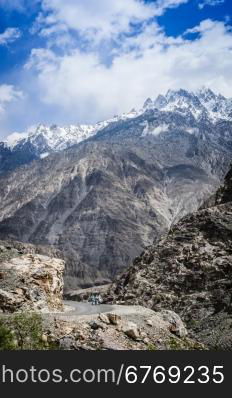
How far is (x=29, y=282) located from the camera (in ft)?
184

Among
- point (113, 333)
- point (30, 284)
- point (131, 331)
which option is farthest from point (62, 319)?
point (30, 284)

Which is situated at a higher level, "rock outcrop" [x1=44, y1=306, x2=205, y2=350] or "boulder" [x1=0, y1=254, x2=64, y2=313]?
"boulder" [x1=0, y1=254, x2=64, y2=313]

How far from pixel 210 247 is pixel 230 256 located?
4.44 m

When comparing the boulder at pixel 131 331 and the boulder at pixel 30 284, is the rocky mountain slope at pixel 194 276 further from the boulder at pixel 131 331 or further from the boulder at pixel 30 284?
the boulder at pixel 131 331

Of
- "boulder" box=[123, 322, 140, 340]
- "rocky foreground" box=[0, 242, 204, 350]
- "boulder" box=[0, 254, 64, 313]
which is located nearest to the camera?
"rocky foreground" box=[0, 242, 204, 350]

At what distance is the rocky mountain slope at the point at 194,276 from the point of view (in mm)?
→ 73312

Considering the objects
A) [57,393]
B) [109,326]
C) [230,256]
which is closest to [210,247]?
[230,256]

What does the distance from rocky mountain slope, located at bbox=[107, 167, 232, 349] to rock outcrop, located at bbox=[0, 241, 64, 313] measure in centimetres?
1732

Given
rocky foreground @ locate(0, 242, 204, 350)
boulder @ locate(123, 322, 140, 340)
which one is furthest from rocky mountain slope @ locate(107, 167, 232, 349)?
boulder @ locate(123, 322, 140, 340)

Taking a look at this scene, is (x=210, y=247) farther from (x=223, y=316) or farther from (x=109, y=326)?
(x=109, y=326)

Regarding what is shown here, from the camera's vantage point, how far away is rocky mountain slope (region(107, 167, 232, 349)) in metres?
73.3

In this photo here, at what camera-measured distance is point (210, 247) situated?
293 ft

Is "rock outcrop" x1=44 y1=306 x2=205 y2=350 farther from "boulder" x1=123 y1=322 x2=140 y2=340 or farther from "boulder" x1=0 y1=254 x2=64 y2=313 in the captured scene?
"boulder" x1=0 y1=254 x2=64 y2=313

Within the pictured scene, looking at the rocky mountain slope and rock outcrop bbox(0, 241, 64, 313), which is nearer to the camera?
rock outcrop bbox(0, 241, 64, 313)
